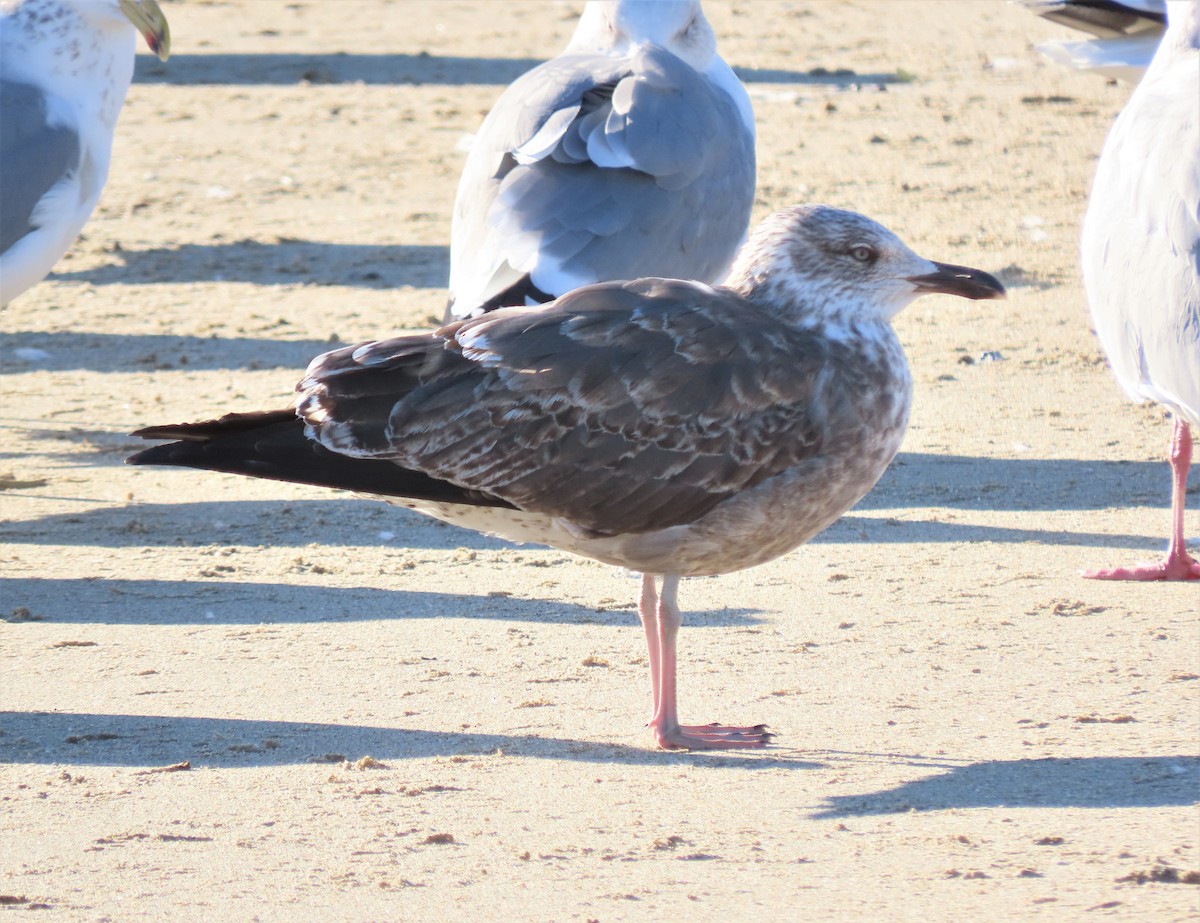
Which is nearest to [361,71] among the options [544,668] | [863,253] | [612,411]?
[544,668]

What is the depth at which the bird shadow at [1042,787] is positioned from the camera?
4.05 metres

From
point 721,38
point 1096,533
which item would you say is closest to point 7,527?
point 1096,533

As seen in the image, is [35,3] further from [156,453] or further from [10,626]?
[156,453]

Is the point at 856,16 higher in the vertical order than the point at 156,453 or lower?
lower

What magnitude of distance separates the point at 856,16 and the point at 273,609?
42.9 feet

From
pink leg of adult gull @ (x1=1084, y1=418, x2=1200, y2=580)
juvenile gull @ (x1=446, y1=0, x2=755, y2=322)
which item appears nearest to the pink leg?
juvenile gull @ (x1=446, y1=0, x2=755, y2=322)

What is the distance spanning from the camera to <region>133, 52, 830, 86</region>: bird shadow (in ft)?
48.4

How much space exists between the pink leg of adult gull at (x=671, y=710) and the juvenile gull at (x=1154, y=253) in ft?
5.13

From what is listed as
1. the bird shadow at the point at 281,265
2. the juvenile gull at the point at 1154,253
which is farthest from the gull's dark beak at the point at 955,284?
the bird shadow at the point at 281,265

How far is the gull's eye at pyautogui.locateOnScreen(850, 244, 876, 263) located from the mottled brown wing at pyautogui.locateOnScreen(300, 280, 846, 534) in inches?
10.5

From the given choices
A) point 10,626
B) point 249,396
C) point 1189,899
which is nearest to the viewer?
point 1189,899

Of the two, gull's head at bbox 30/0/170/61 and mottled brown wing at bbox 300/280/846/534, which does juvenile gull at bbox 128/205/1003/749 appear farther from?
gull's head at bbox 30/0/170/61

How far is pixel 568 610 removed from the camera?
18.2ft

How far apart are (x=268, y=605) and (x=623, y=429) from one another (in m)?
1.70
